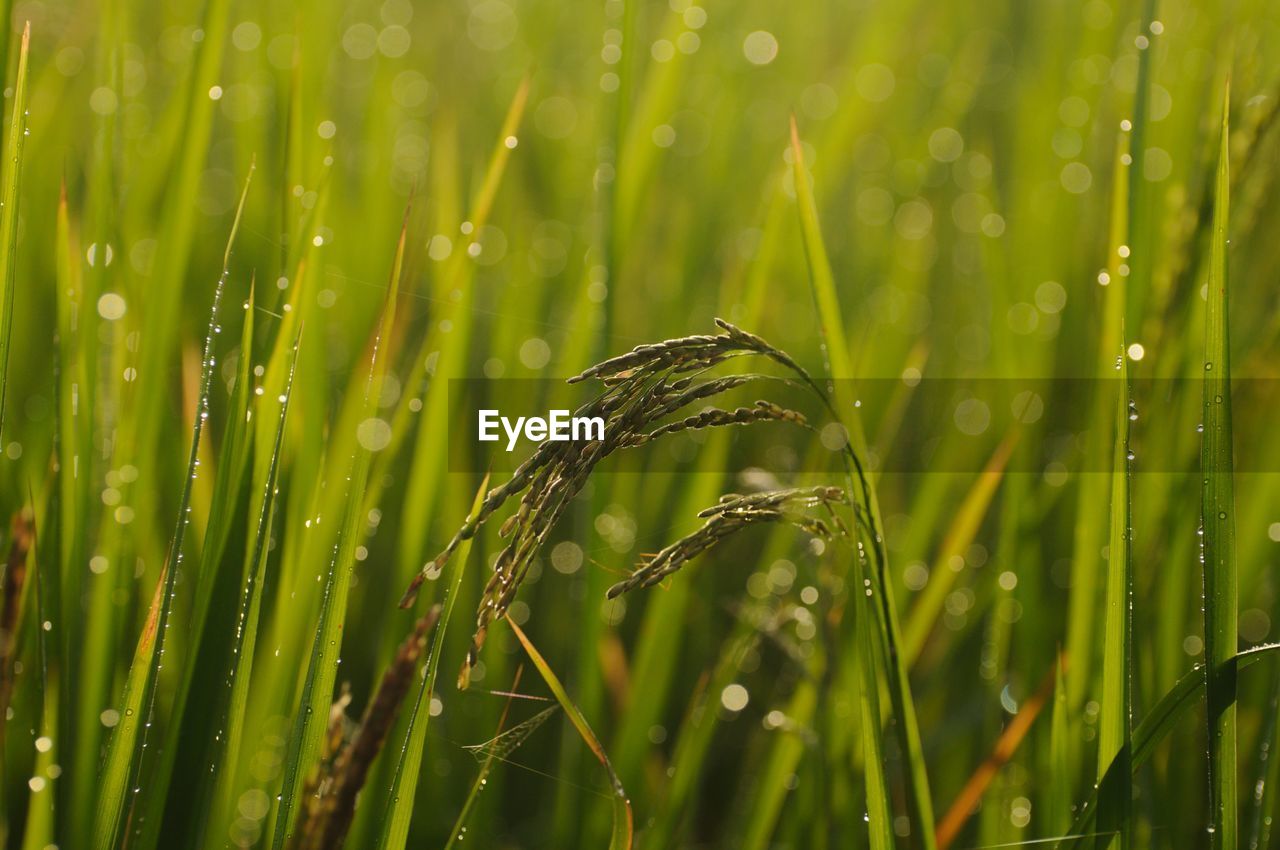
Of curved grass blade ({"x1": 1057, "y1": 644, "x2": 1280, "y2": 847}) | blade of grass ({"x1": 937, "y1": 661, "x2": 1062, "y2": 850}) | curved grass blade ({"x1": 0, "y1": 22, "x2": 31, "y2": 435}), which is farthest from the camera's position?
blade of grass ({"x1": 937, "y1": 661, "x2": 1062, "y2": 850})

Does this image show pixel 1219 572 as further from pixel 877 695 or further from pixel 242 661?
pixel 242 661

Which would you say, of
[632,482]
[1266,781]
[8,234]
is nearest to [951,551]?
[1266,781]

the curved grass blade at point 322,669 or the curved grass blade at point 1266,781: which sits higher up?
the curved grass blade at point 322,669

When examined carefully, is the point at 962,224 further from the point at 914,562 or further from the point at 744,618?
the point at 744,618

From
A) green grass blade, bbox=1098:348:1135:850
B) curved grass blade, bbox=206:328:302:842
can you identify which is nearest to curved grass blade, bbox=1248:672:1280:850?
green grass blade, bbox=1098:348:1135:850

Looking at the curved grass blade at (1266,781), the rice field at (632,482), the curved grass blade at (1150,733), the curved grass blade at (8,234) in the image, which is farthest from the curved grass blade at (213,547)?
the curved grass blade at (1266,781)

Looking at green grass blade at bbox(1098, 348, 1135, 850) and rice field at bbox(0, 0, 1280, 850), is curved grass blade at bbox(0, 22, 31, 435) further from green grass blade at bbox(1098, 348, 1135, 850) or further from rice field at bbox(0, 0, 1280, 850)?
green grass blade at bbox(1098, 348, 1135, 850)

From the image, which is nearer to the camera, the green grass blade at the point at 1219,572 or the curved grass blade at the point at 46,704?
the green grass blade at the point at 1219,572

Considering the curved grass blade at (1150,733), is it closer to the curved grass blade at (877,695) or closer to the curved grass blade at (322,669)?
the curved grass blade at (877,695)
